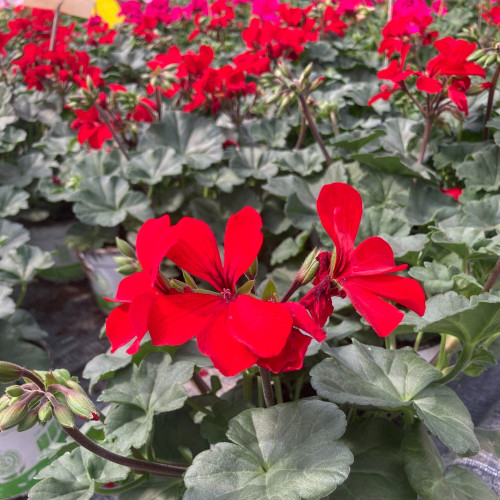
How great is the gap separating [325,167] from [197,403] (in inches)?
29.9

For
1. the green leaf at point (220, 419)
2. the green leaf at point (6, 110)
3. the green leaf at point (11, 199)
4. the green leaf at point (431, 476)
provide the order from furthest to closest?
the green leaf at point (6, 110)
the green leaf at point (11, 199)
the green leaf at point (220, 419)
the green leaf at point (431, 476)

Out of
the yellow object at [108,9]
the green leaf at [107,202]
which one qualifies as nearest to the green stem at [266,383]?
the green leaf at [107,202]

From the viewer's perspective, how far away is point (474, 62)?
116 centimetres

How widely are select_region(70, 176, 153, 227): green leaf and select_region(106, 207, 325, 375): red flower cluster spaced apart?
893mm

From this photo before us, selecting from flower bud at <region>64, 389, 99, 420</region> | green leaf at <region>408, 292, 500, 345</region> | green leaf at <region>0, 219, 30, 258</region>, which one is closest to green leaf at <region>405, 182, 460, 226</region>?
green leaf at <region>408, 292, 500, 345</region>

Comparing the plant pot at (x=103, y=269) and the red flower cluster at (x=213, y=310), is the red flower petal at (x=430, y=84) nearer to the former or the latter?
the red flower cluster at (x=213, y=310)

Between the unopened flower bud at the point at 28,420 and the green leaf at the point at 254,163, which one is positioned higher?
the unopened flower bud at the point at 28,420

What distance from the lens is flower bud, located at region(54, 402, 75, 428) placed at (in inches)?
21.6

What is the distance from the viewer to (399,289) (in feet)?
1.65

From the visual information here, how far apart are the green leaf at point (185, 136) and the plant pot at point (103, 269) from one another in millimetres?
313

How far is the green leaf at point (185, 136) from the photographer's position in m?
1.56

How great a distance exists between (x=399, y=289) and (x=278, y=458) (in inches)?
9.4

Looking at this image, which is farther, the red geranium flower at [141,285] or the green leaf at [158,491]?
the green leaf at [158,491]

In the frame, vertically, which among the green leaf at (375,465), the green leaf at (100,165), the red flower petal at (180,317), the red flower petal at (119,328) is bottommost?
the green leaf at (100,165)
